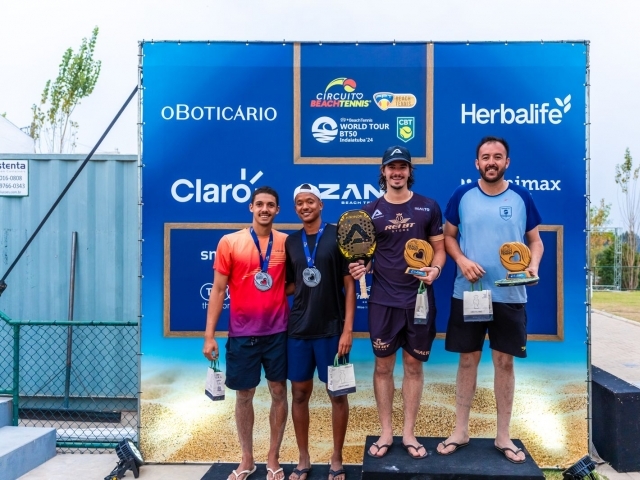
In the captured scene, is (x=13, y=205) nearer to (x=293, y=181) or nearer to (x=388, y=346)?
(x=293, y=181)

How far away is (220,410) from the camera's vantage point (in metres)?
4.32

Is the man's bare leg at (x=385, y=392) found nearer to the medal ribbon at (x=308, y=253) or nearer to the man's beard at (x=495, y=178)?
the medal ribbon at (x=308, y=253)

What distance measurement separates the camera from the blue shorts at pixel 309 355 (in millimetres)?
3465

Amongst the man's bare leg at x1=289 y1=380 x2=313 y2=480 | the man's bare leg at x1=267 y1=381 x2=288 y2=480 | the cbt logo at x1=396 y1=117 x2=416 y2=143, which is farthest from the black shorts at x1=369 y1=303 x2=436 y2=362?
the cbt logo at x1=396 y1=117 x2=416 y2=143

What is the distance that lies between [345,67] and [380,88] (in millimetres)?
317

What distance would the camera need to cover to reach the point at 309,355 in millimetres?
3494

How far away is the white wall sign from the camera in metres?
5.73

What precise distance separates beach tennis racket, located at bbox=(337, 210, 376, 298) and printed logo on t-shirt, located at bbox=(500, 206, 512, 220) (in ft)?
2.75

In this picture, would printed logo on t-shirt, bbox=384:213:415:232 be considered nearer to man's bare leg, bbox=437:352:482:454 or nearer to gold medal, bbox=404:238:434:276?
gold medal, bbox=404:238:434:276

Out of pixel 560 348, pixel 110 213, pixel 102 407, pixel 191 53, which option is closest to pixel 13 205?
pixel 110 213

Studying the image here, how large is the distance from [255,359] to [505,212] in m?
1.88

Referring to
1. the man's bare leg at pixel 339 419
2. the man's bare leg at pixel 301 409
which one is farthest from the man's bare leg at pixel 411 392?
the man's bare leg at pixel 301 409

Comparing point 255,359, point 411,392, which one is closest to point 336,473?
point 411,392

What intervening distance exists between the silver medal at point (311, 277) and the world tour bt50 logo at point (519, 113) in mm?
1762
